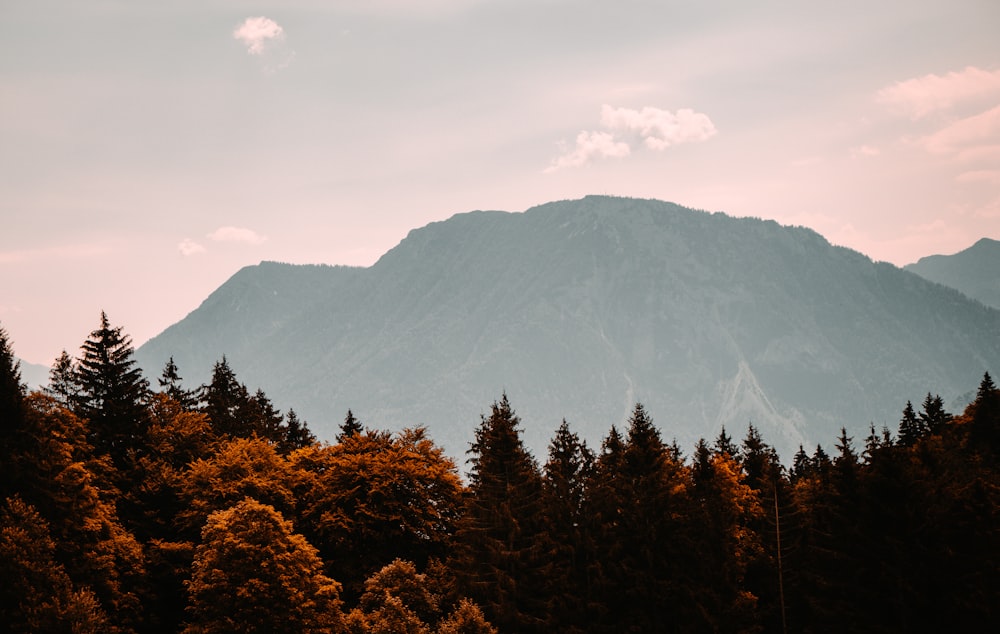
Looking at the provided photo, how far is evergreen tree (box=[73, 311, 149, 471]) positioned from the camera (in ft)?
202

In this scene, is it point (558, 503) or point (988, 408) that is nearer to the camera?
point (558, 503)

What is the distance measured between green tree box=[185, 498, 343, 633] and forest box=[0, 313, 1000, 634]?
0.11 metres

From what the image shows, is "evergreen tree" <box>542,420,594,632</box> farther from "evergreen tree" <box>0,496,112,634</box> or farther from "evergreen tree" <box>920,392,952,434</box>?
"evergreen tree" <box>920,392,952,434</box>

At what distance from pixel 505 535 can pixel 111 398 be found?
29123 mm

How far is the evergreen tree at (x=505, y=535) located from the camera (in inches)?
2169

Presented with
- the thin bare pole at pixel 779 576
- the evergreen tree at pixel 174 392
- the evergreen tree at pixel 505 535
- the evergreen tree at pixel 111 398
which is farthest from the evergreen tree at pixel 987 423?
the evergreen tree at pixel 174 392

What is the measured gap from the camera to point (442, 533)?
6481 cm

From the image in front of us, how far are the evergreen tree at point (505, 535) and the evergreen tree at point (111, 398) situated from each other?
23621 millimetres

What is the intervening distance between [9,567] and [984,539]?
51090 mm

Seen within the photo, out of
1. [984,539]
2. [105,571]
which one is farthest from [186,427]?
[984,539]

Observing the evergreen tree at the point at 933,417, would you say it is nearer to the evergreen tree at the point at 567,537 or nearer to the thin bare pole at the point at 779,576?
the thin bare pole at the point at 779,576

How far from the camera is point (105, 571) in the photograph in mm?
47219

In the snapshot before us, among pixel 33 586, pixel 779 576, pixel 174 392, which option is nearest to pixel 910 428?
pixel 779 576

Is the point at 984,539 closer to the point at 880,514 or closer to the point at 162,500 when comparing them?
the point at 880,514
